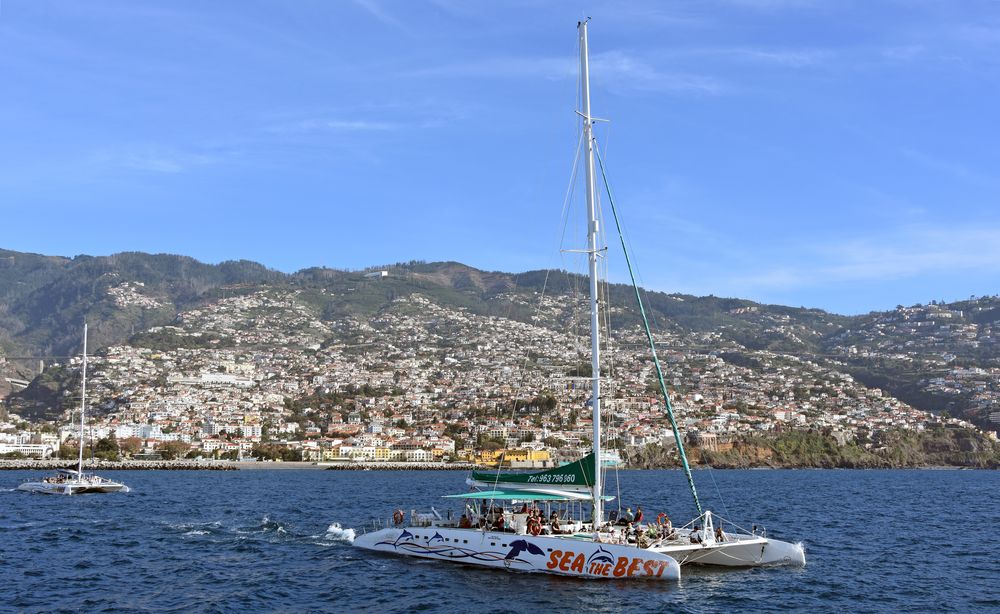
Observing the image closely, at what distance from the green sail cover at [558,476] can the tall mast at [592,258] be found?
0.32 metres

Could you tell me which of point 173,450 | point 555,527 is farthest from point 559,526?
point 173,450

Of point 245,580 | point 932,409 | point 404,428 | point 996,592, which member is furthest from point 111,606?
point 932,409

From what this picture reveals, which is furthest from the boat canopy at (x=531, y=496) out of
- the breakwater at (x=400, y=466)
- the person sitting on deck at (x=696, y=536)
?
the breakwater at (x=400, y=466)

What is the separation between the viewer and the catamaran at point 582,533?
2495 cm

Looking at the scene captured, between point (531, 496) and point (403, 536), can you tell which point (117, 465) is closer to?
point (403, 536)

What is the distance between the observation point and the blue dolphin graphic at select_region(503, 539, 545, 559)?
84.3 ft

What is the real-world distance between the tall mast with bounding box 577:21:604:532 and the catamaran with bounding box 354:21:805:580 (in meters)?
0.03

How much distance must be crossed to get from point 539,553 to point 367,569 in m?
5.53

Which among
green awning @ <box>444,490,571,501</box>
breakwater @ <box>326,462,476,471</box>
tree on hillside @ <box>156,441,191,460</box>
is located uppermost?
green awning @ <box>444,490,571,501</box>

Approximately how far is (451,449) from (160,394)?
63.7m

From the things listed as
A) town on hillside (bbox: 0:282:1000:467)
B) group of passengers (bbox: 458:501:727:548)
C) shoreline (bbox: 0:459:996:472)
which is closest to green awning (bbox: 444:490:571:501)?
group of passengers (bbox: 458:501:727:548)

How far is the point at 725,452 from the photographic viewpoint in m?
124

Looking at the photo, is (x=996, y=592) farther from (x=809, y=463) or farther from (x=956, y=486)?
(x=809, y=463)

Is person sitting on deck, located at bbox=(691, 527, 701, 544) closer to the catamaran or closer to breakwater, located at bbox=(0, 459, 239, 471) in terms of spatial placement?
the catamaran
